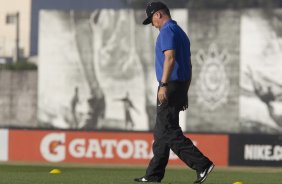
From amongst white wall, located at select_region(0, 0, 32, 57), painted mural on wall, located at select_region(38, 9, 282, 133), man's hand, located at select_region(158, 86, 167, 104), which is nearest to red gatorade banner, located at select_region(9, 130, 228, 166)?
painted mural on wall, located at select_region(38, 9, 282, 133)

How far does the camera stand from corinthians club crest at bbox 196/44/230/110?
45406 millimetres

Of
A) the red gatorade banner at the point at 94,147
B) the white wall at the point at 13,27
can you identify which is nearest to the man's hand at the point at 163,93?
the red gatorade banner at the point at 94,147

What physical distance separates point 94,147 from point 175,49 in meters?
17.5

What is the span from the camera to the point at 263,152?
27.8m

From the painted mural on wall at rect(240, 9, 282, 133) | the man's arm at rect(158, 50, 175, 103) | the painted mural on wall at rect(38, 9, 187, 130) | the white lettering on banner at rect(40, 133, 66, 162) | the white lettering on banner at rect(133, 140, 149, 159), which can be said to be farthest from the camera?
the painted mural on wall at rect(38, 9, 187, 130)

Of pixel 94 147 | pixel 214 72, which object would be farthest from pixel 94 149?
pixel 214 72

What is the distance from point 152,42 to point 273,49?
546 centimetres

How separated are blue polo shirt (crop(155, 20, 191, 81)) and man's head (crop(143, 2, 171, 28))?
3.4 inches

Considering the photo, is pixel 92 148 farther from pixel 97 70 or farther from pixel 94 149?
pixel 97 70

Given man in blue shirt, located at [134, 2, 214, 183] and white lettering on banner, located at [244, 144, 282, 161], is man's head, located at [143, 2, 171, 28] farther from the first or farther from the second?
white lettering on banner, located at [244, 144, 282, 161]

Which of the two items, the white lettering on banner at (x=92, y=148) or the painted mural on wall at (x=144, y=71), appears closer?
the white lettering on banner at (x=92, y=148)

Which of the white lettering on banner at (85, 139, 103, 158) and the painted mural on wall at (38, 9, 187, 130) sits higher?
the painted mural on wall at (38, 9, 187, 130)

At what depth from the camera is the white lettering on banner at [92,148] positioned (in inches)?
1107

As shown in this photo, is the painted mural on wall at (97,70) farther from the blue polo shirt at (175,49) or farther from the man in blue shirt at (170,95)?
Answer: the blue polo shirt at (175,49)
